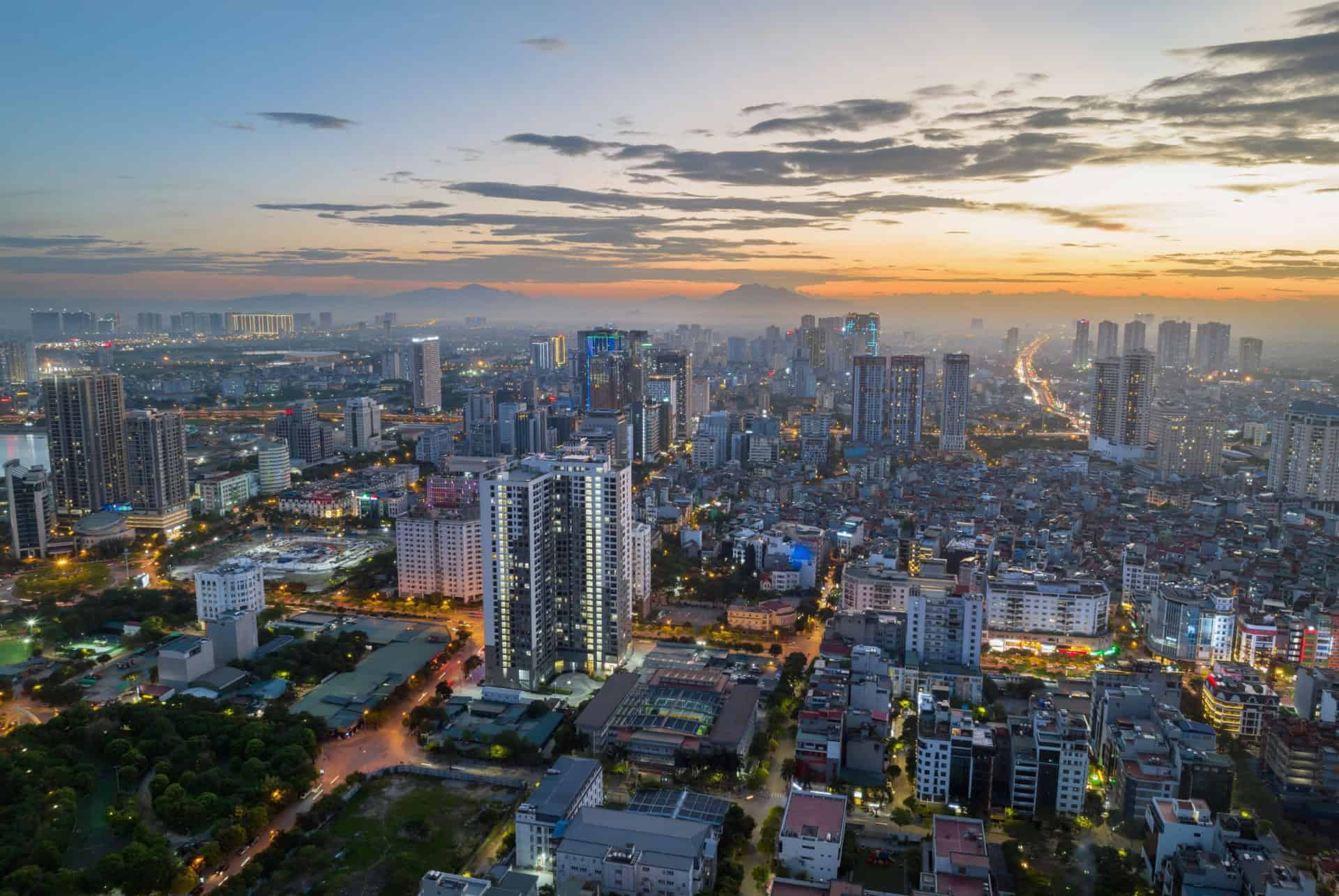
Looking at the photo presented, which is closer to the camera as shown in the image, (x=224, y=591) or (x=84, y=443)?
(x=224, y=591)

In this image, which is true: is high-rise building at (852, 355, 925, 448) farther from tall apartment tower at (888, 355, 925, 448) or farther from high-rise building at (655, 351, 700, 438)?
high-rise building at (655, 351, 700, 438)

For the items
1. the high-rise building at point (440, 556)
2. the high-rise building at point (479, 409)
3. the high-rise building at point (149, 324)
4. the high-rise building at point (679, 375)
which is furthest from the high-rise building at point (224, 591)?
the high-rise building at point (149, 324)

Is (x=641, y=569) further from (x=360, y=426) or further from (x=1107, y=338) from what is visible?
(x=1107, y=338)

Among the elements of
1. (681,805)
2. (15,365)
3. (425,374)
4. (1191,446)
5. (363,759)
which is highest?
(15,365)

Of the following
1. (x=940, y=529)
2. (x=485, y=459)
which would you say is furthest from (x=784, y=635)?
(x=485, y=459)

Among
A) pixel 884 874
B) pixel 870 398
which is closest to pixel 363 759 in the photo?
pixel 884 874

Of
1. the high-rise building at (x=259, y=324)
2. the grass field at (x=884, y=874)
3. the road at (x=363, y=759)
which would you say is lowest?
the road at (x=363, y=759)

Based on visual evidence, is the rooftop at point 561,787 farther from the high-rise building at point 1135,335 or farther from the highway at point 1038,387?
the high-rise building at point 1135,335
